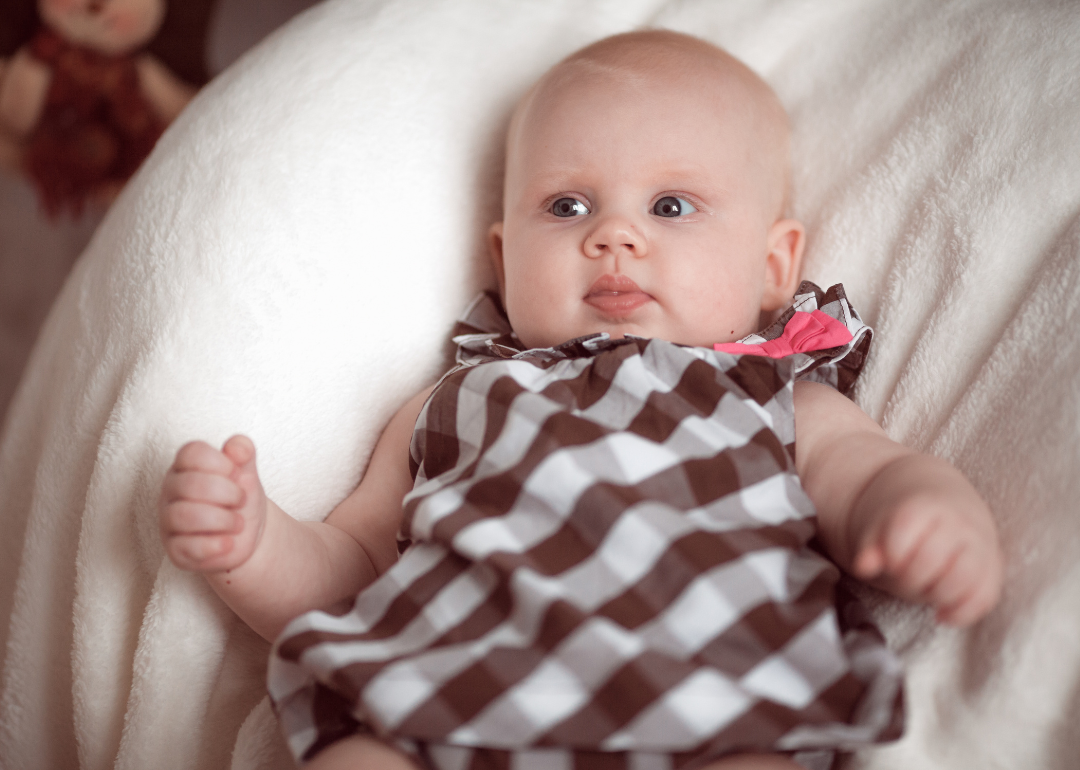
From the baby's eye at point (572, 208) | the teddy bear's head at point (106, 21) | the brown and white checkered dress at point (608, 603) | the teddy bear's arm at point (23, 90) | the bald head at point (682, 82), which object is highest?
the teddy bear's head at point (106, 21)

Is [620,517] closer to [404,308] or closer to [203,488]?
[203,488]

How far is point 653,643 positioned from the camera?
648 millimetres

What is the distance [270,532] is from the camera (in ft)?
2.49

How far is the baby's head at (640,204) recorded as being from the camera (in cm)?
86

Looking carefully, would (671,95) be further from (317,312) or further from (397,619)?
(397,619)

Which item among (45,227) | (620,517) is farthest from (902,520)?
(45,227)

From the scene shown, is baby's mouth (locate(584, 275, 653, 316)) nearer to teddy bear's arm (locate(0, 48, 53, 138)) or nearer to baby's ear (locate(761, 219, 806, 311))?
baby's ear (locate(761, 219, 806, 311))

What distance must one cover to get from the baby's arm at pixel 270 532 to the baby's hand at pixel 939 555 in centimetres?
45

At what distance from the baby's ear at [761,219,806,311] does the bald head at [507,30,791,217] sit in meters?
0.03

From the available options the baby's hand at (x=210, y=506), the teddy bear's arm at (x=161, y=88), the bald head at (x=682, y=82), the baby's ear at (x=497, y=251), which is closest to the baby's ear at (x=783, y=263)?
the bald head at (x=682, y=82)

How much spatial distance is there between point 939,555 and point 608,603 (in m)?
0.24

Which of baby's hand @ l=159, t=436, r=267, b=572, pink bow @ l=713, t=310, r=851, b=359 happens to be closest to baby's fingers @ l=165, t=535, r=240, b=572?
baby's hand @ l=159, t=436, r=267, b=572

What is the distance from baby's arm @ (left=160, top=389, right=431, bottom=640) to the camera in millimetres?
692

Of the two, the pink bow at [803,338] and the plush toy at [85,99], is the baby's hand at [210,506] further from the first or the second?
the plush toy at [85,99]
